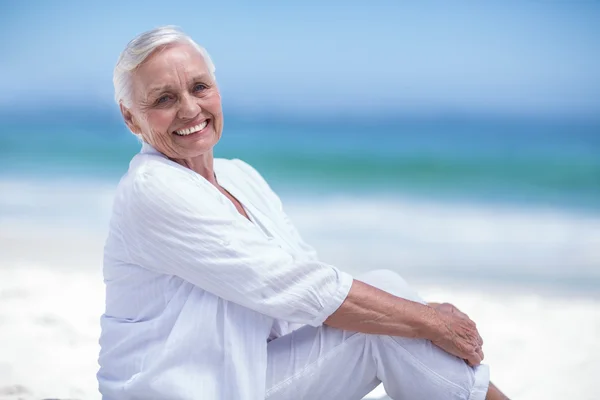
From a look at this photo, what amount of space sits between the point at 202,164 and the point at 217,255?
408 millimetres

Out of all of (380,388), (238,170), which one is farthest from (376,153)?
(238,170)

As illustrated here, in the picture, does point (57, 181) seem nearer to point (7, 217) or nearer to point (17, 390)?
point (7, 217)

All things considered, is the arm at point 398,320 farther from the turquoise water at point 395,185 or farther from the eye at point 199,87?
the turquoise water at point 395,185

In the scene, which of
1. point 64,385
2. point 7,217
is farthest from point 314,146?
point 64,385

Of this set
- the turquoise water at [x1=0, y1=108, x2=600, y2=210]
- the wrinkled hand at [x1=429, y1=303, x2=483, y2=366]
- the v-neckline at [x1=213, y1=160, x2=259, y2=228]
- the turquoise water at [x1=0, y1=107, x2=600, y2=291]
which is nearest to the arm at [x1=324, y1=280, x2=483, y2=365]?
the wrinkled hand at [x1=429, y1=303, x2=483, y2=366]

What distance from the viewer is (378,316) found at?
1.77m

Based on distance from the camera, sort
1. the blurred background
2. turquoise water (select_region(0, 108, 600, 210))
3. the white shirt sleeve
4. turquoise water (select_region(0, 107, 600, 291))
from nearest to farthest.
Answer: the white shirt sleeve → the blurred background → turquoise water (select_region(0, 107, 600, 291)) → turquoise water (select_region(0, 108, 600, 210))

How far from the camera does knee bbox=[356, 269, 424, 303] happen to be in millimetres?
1974

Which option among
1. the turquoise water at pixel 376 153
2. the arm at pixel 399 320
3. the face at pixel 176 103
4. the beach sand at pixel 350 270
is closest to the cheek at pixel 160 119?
the face at pixel 176 103

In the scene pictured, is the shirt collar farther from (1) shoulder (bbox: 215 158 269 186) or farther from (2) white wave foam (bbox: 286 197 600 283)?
(2) white wave foam (bbox: 286 197 600 283)

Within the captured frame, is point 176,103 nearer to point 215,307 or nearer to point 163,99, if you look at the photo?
point 163,99

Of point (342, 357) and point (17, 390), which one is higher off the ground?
point (342, 357)

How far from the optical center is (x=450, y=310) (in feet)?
6.33

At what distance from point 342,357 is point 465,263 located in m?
3.14
